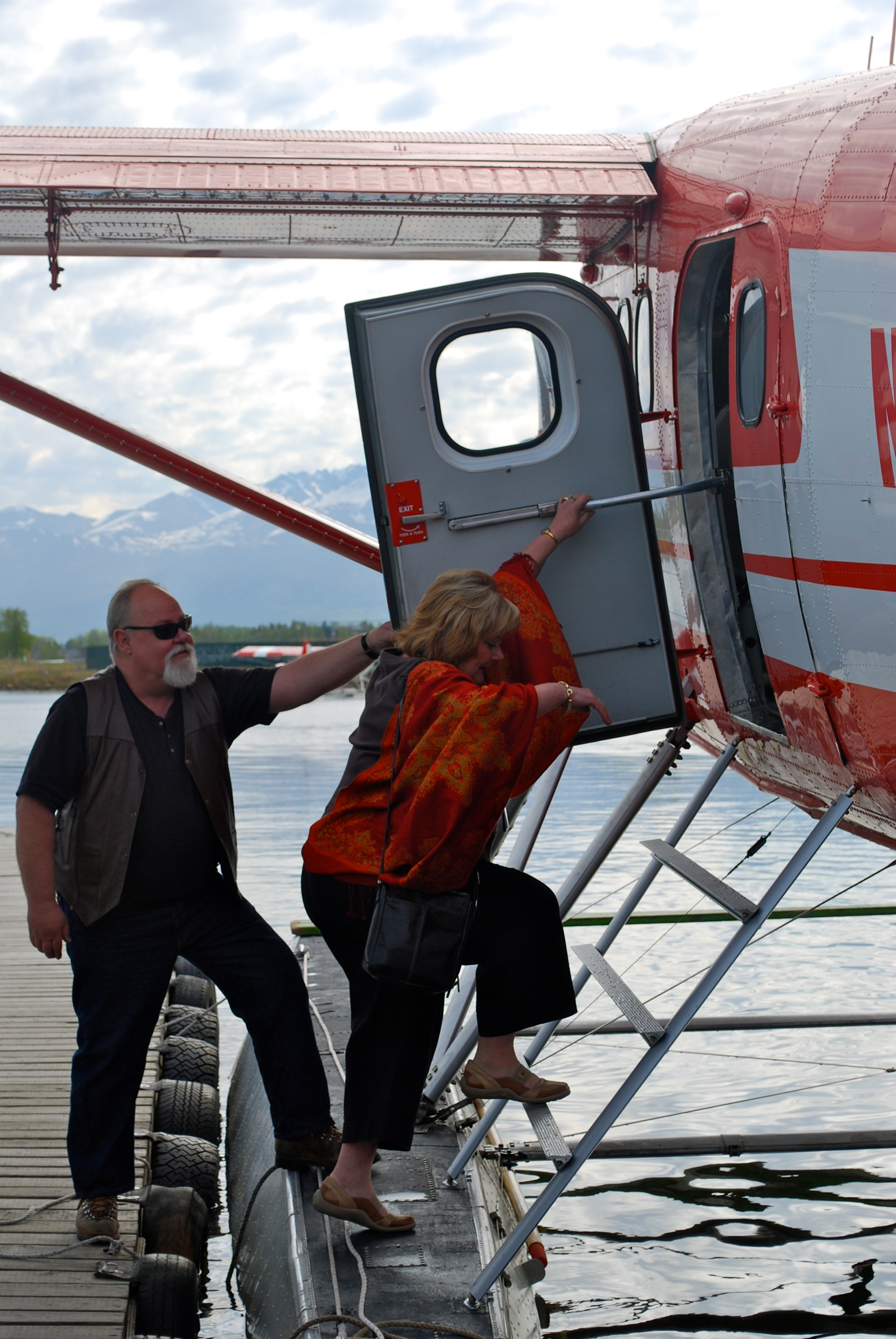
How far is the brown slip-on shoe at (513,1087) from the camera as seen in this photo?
350 centimetres

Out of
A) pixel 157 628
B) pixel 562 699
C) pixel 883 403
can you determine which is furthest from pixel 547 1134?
pixel 883 403

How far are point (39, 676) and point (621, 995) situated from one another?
352ft

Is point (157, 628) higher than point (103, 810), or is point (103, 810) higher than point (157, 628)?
point (157, 628)

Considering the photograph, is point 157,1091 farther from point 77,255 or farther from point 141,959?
point 77,255

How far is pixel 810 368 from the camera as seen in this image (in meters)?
3.08

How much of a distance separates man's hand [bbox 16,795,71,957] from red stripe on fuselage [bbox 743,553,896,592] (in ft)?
7.11

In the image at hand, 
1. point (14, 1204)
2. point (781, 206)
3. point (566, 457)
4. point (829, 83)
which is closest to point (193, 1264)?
point (14, 1204)

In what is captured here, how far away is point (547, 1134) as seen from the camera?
3.52 m

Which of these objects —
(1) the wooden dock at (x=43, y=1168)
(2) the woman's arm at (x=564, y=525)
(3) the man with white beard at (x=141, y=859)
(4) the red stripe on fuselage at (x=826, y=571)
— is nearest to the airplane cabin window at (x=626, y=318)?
(2) the woman's arm at (x=564, y=525)

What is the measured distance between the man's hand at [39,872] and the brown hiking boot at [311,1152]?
1147 millimetres

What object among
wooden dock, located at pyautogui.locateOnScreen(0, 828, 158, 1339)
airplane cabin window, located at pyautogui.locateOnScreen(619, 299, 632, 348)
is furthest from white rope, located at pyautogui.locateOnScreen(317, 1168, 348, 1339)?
airplane cabin window, located at pyautogui.locateOnScreen(619, 299, 632, 348)

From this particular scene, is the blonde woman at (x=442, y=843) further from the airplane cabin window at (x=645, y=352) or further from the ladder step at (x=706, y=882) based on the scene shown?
the airplane cabin window at (x=645, y=352)

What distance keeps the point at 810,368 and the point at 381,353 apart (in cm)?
141

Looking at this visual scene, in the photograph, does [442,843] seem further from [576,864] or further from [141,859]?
[576,864]
